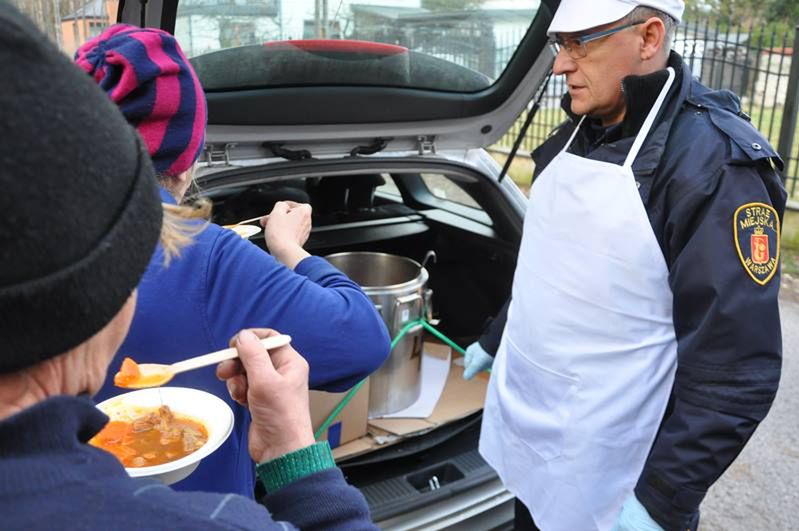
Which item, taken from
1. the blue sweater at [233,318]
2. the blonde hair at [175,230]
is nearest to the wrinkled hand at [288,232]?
the blue sweater at [233,318]

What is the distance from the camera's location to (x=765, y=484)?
3043 mm

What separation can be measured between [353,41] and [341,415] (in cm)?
127

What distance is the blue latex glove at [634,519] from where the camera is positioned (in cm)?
158

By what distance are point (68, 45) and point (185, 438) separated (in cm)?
161

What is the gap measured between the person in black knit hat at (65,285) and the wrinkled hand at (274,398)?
22cm

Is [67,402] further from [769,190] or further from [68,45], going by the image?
[68,45]

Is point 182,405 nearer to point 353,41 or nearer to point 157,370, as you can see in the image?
point 157,370

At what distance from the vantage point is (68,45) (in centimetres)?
215

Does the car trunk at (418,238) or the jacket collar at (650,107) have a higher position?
the jacket collar at (650,107)

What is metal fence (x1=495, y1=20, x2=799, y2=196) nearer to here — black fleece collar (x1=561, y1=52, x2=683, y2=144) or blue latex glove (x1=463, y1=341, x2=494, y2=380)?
blue latex glove (x1=463, y1=341, x2=494, y2=380)

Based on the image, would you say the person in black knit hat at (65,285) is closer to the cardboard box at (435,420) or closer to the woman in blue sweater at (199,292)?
the woman in blue sweater at (199,292)

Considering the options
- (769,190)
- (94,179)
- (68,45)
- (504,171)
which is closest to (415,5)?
(504,171)

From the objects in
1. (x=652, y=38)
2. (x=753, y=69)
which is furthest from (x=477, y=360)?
(x=753, y=69)

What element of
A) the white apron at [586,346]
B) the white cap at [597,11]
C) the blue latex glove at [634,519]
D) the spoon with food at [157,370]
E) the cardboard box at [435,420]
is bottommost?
the cardboard box at [435,420]
